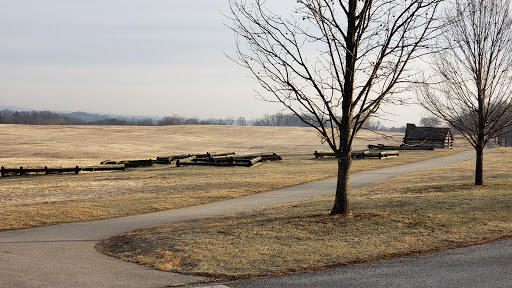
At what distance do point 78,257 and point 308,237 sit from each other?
5016 millimetres

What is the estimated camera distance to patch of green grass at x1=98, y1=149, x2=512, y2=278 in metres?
8.95

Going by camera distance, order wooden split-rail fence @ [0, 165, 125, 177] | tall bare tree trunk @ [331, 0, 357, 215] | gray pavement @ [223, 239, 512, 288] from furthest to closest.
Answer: wooden split-rail fence @ [0, 165, 125, 177] → tall bare tree trunk @ [331, 0, 357, 215] → gray pavement @ [223, 239, 512, 288]

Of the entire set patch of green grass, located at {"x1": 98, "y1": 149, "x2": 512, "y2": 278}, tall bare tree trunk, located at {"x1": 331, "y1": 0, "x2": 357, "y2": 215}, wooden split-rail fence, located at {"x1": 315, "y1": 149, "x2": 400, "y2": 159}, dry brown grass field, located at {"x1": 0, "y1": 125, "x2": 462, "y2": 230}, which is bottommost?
dry brown grass field, located at {"x1": 0, "y1": 125, "x2": 462, "y2": 230}

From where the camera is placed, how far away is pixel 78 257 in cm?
979

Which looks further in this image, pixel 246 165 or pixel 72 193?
pixel 246 165

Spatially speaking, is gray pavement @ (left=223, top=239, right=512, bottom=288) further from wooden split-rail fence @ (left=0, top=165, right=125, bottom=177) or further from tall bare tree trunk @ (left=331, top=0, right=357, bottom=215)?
wooden split-rail fence @ (left=0, top=165, right=125, bottom=177)

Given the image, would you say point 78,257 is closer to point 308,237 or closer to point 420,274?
point 308,237

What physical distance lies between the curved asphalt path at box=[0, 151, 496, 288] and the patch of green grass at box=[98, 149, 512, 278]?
0.49 metres

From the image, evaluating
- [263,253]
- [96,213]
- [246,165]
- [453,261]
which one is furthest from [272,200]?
[246,165]

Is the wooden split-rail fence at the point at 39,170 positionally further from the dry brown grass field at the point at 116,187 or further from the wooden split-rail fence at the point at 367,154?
the wooden split-rail fence at the point at 367,154

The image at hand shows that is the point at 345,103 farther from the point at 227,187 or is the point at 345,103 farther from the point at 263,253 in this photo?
the point at 227,187

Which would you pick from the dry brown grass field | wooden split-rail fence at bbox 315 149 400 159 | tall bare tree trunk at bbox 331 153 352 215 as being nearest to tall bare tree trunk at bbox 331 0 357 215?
tall bare tree trunk at bbox 331 153 352 215

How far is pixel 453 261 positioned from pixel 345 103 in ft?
15.5

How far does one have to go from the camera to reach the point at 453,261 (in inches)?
340
